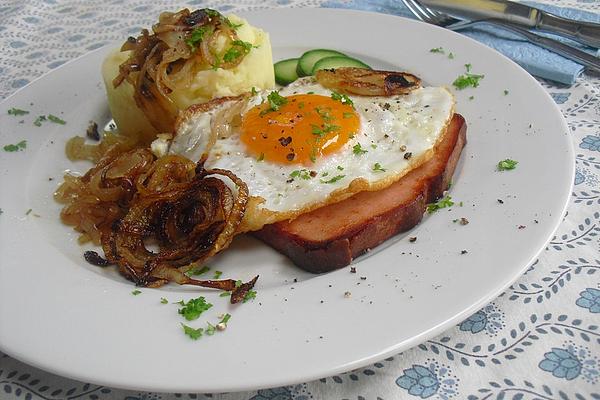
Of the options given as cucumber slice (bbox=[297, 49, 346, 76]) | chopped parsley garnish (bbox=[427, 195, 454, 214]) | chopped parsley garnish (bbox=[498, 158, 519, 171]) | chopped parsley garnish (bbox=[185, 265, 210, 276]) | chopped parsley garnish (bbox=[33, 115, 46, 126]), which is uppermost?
chopped parsley garnish (bbox=[498, 158, 519, 171])

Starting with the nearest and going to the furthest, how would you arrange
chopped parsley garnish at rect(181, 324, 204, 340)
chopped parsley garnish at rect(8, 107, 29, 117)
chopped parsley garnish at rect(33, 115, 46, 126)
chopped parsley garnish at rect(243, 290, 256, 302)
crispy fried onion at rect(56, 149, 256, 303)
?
chopped parsley garnish at rect(181, 324, 204, 340), chopped parsley garnish at rect(243, 290, 256, 302), crispy fried onion at rect(56, 149, 256, 303), chopped parsley garnish at rect(33, 115, 46, 126), chopped parsley garnish at rect(8, 107, 29, 117)

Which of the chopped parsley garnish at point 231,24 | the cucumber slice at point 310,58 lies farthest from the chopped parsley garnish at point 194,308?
the cucumber slice at point 310,58

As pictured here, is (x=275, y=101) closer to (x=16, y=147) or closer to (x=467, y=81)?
(x=467, y=81)

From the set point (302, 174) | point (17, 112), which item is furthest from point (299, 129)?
point (17, 112)

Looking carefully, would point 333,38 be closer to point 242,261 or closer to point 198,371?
point 242,261

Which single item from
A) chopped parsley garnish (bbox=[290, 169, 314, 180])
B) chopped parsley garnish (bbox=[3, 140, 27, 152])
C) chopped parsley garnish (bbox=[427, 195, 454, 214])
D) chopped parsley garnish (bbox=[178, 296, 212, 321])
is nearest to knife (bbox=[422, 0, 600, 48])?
chopped parsley garnish (bbox=[427, 195, 454, 214])

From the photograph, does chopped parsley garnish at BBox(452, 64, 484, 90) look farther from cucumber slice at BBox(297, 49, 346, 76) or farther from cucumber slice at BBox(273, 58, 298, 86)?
cucumber slice at BBox(273, 58, 298, 86)

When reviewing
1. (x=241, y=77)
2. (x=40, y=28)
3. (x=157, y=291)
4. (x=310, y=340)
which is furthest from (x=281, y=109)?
(x=40, y=28)
